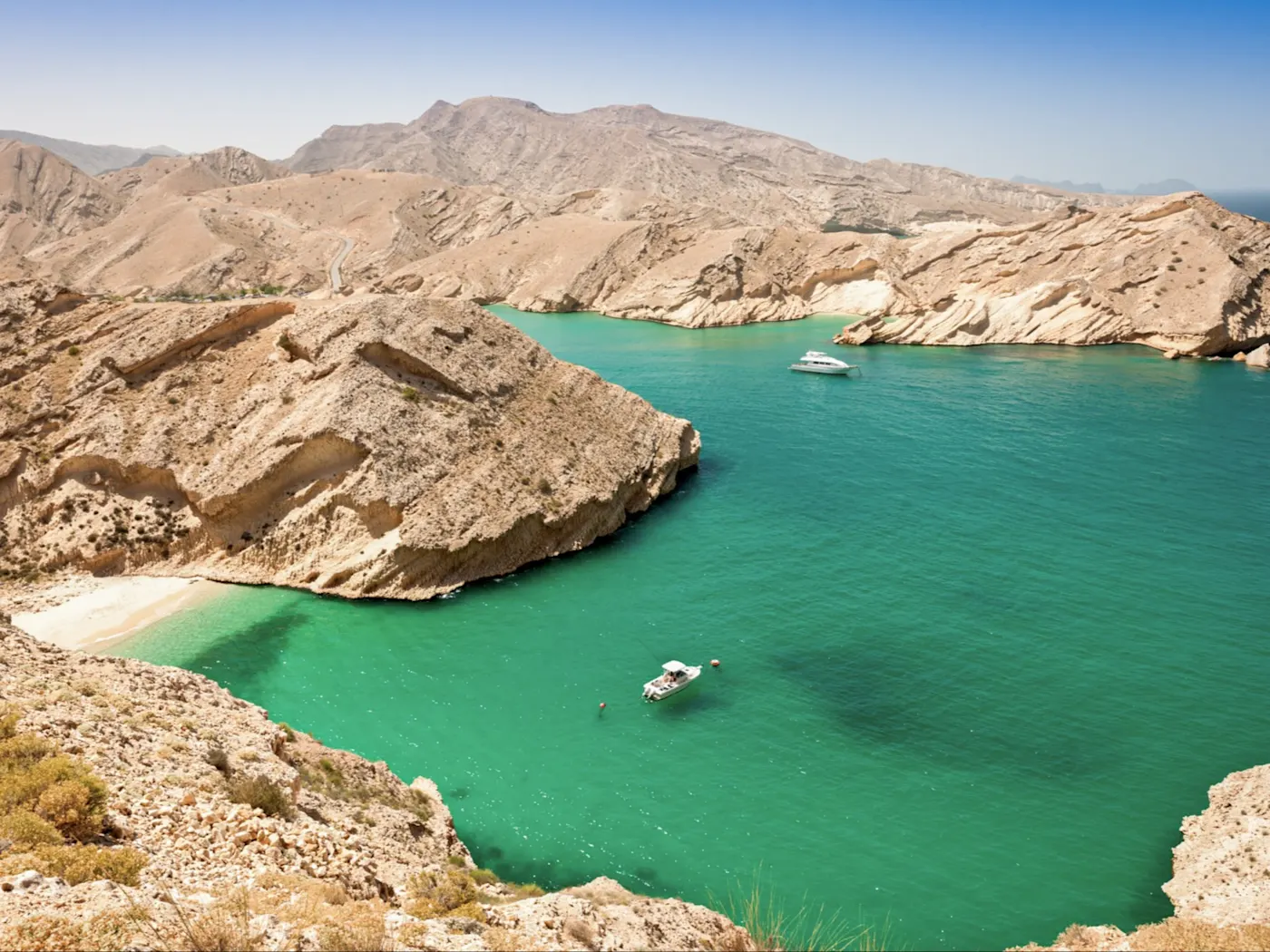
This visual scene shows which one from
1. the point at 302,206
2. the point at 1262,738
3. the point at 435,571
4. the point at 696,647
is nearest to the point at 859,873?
the point at 696,647

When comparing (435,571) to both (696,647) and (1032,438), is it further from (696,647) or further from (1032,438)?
(1032,438)

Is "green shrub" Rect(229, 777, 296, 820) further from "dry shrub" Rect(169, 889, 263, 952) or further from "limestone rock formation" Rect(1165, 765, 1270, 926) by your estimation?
"limestone rock formation" Rect(1165, 765, 1270, 926)

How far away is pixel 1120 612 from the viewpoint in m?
33.4

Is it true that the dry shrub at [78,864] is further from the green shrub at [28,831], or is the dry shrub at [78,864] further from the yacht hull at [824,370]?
the yacht hull at [824,370]

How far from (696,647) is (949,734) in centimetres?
978

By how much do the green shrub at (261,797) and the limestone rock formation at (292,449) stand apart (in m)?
19.3

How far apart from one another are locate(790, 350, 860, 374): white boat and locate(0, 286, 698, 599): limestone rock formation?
40.5 m

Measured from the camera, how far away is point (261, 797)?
53.8 feet

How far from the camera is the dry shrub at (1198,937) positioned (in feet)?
51.6

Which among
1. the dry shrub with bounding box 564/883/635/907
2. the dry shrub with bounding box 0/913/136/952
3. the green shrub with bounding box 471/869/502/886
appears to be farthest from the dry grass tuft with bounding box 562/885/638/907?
the dry shrub with bounding box 0/913/136/952

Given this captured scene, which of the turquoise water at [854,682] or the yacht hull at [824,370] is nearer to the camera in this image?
the turquoise water at [854,682]

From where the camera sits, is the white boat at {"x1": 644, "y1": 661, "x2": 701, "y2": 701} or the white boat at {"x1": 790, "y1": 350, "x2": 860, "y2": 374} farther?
the white boat at {"x1": 790, "y1": 350, "x2": 860, "y2": 374}

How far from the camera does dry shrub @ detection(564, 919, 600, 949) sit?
1346cm

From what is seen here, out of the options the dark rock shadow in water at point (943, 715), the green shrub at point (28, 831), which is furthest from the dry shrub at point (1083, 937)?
the green shrub at point (28, 831)
